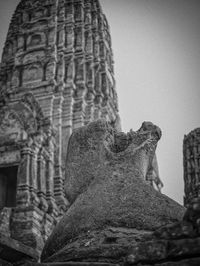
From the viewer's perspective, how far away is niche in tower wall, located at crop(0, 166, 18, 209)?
1587cm

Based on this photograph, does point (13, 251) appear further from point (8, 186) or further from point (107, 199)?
point (8, 186)

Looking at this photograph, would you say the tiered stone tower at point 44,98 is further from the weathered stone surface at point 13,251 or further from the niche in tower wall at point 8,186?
the weathered stone surface at point 13,251

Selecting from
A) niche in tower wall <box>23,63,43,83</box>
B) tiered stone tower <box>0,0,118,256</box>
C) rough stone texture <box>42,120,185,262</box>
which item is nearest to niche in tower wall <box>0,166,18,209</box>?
tiered stone tower <box>0,0,118,256</box>

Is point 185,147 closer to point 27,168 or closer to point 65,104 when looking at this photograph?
point 27,168

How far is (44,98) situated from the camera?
66.1 feet

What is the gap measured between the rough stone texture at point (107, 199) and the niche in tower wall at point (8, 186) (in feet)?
40.3

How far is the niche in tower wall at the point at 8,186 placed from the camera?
1587 centimetres

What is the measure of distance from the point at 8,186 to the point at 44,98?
5157 millimetres

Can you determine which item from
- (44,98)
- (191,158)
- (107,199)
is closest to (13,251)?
(107,199)

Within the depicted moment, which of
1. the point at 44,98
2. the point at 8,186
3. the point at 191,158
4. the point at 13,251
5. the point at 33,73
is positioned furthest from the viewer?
the point at 33,73

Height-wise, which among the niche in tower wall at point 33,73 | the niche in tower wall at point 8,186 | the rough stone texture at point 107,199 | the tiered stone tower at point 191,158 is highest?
the niche in tower wall at point 33,73

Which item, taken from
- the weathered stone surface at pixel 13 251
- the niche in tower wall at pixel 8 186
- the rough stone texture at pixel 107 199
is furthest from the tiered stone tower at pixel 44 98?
the rough stone texture at pixel 107 199

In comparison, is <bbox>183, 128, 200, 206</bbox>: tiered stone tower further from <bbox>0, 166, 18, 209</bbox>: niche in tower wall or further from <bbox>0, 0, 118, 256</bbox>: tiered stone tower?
<bbox>0, 166, 18, 209</bbox>: niche in tower wall

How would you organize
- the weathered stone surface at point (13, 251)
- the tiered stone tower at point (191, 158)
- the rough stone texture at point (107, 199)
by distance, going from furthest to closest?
the tiered stone tower at point (191, 158) < the weathered stone surface at point (13, 251) < the rough stone texture at point (107, 199)
